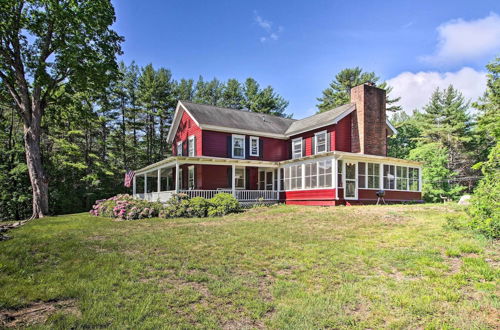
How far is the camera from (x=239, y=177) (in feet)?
70.4

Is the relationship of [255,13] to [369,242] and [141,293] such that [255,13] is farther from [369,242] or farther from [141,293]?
[141,293]

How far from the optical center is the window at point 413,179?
1969 centimetres

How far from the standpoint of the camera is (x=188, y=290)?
4707mm

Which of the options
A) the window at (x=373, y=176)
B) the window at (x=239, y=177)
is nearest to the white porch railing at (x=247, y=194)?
the window at (x=239, y=177)

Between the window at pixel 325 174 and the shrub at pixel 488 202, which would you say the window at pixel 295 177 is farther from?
the shrub at pixel 488 202

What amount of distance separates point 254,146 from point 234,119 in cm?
265

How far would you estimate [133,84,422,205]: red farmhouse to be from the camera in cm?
1719

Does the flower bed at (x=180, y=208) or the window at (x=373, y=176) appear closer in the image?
the flower bed at (x=180, y=208)

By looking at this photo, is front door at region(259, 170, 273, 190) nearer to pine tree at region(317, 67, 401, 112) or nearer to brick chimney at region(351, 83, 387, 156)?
brick chimney at region(351, 83, 387, 156)

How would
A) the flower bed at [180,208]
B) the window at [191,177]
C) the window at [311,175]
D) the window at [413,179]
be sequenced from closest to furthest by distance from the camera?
the flower bed at [180,208] → the window at [311,175] → the window at [413,179] → the window at [191,177]

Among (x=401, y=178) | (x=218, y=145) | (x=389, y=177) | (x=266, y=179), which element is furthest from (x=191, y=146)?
(x=401, y=178)

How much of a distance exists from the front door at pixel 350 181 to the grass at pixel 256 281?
8.33 metres

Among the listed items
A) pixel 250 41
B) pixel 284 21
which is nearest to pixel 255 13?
pixel 284 21

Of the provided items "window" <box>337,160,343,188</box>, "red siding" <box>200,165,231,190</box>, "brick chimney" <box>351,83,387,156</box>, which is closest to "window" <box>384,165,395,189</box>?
"brick chimney" <box>351,83,387,156</box>
